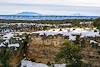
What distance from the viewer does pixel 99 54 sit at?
38031 millimetres

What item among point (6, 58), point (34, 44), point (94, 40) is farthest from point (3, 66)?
point (94, 40)

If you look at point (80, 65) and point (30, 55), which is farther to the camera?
point (30, 55)

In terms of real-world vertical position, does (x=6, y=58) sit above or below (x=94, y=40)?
A: below

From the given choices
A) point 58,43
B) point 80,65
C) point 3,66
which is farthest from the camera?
point 3,66

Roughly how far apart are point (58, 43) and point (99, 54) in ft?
13.8

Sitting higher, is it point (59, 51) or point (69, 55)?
point (59, 51)

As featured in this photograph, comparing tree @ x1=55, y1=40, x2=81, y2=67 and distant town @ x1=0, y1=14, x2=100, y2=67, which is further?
distant town @ x1=0, y1=14, x2=100, y2=67

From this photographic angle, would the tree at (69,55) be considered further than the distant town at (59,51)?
No

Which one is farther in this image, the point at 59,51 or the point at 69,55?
the point at 59,51

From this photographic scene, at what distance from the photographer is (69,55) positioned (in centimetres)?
3884

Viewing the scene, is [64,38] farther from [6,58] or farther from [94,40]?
[6,58]

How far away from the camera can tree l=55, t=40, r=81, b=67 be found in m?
38.2

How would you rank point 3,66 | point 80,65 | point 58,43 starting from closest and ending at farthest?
point 80,65 → point 58,43 → point 3,66

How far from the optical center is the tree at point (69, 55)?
125ft
